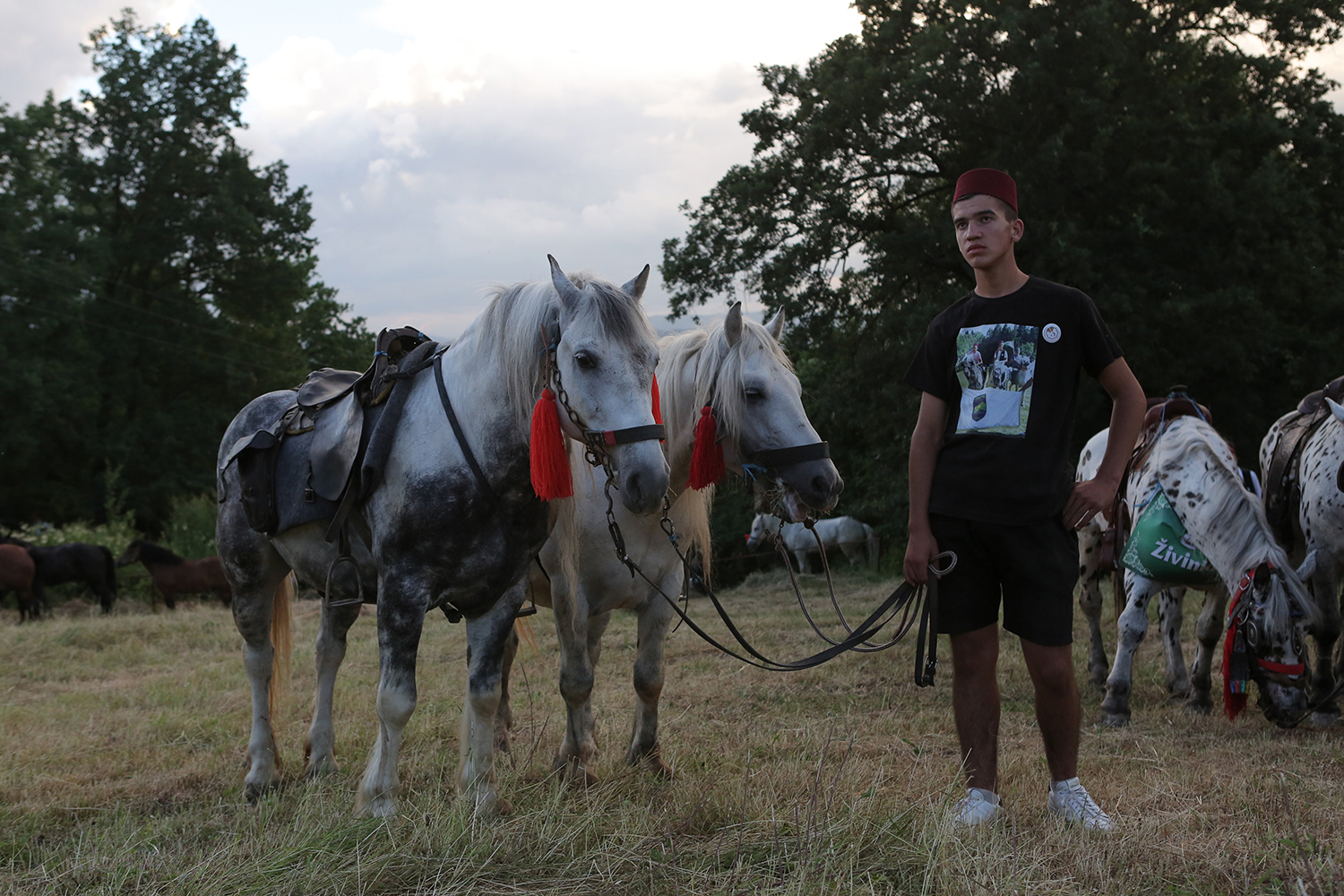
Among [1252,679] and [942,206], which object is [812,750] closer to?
[1252,679]

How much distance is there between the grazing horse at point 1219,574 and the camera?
15.1 feet

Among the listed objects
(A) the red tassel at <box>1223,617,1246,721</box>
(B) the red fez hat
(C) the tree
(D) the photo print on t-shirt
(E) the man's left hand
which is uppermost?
(C) the tree

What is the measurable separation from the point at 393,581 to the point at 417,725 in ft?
7.68

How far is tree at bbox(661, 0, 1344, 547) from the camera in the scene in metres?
14.3

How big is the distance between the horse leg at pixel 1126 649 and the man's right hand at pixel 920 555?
279 cm

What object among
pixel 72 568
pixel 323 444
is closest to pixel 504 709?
pixel 323 444

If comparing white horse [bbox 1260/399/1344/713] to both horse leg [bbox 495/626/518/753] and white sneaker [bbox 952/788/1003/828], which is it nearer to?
white sneaker [bbox 952/788/1003/828]

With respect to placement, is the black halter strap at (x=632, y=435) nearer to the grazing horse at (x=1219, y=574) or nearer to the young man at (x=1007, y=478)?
the young man at (x=1007, y=478)

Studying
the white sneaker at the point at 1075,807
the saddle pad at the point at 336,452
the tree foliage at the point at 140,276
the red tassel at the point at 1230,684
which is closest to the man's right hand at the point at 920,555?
the white sneaker at the point at 1075,807

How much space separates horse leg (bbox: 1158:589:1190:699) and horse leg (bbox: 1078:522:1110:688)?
582mm

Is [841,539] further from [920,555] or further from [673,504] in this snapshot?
[920,555]

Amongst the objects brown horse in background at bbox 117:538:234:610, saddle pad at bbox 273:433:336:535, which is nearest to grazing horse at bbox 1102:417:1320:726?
saddle pad at bbox 273:433:336:535

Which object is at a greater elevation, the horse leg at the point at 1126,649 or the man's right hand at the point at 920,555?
the man's right hand at the point at 920,555

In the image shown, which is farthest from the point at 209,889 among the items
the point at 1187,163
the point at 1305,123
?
the point at 1305,123
